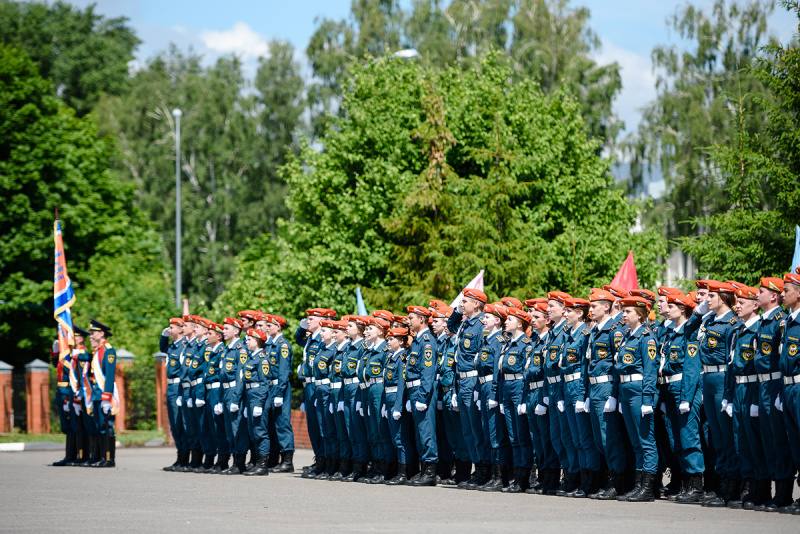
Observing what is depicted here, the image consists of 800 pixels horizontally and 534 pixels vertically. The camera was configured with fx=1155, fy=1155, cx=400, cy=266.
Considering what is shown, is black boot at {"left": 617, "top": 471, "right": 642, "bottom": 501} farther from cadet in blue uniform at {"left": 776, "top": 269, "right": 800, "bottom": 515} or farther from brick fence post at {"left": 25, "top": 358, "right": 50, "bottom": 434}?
A: brick fence post at {"left": 25, "top": 358, "right": 50, "bottom": 434}

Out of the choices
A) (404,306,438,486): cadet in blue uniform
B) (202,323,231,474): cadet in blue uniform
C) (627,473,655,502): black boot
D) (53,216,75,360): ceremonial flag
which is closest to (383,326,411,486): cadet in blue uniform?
(404,306,438,486): cadet in blue uniform

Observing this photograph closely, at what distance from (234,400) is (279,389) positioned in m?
0.64

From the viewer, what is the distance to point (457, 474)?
14133 millimetres

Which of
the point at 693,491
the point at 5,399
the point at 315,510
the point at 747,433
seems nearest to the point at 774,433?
the point at 747,433

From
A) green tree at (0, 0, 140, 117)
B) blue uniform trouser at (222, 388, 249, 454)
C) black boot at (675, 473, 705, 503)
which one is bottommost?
black boot at (675, 473, 705, 503)

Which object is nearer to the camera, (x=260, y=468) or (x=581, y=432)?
(x=581, y=432)

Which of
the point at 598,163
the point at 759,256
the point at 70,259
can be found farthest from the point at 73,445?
the point at 70,259

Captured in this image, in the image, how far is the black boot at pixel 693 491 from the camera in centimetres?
1139

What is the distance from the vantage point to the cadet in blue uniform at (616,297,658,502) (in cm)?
1140

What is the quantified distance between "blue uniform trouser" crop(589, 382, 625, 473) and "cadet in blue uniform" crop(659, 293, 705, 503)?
542mm

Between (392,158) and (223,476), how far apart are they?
49.2 ft

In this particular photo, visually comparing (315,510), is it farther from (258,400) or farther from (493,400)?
(258,400)

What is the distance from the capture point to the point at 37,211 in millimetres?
37031

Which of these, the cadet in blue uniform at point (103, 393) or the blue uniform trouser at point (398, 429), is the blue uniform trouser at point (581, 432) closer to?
the blue uniform trouser at point (398, 429)
